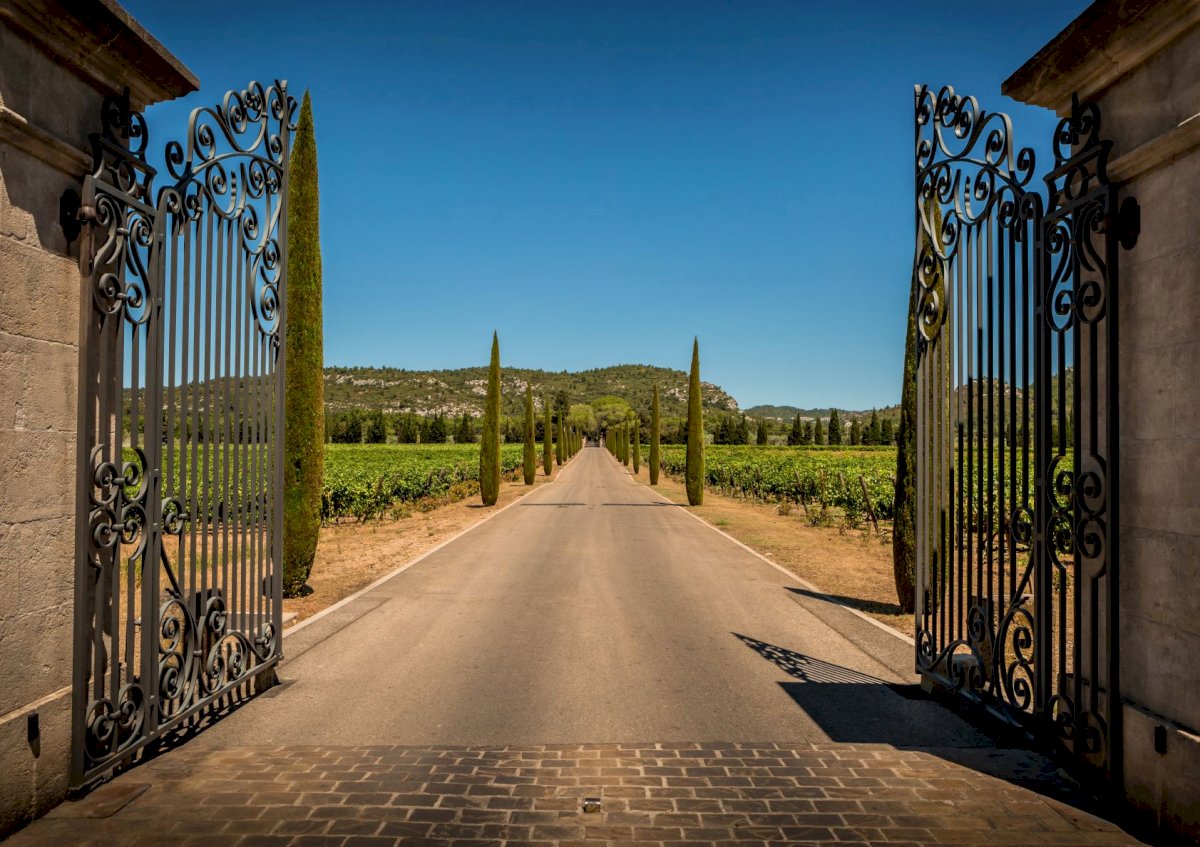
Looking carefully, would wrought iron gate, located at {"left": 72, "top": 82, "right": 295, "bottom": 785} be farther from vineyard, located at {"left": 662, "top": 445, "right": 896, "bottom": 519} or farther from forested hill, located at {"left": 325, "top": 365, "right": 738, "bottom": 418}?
forested hill, located at {"left": 325, "top": 365, "right": 738, "bottom": 418}

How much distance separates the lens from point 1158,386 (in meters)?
3.85

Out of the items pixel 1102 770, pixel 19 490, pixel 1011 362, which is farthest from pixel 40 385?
pixel 1102 770

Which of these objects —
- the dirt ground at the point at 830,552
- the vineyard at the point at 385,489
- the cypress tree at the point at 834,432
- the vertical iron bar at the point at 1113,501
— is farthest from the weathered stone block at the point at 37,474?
the cypress tree at the point at 834,432

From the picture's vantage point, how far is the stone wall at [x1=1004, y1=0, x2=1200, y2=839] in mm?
3641

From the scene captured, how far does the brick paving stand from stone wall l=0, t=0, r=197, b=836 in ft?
1.71

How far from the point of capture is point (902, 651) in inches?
309

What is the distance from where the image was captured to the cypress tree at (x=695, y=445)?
27.3 m

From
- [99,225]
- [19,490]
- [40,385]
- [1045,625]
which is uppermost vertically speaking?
[99,225]

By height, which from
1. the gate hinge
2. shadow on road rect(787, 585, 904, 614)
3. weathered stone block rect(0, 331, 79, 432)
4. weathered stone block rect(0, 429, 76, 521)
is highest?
the gate hinge

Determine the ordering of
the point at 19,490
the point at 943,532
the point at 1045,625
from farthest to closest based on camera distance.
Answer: the point at 943,532 → the point at 1045,625 → the point at 19,490

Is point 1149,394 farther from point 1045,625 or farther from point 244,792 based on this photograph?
point 244,792

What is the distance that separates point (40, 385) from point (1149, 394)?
567 centimetres

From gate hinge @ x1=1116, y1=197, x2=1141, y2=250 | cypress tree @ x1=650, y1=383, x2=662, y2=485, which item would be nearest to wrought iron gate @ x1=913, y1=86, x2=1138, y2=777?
gate hinge @ x1=1116, y1=197, x2=1141, y2=250

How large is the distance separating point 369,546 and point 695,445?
14795 millimetres
